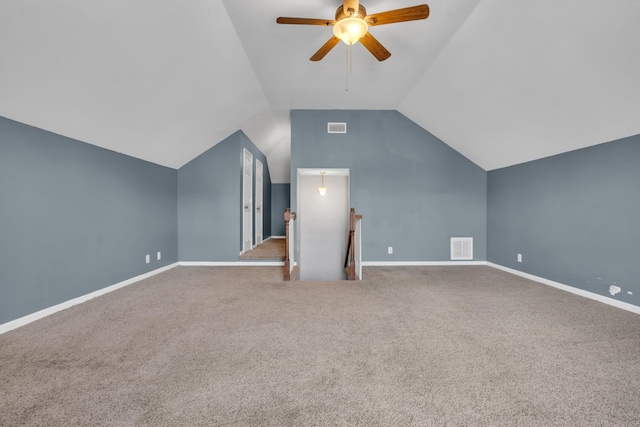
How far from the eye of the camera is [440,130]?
4711 mm

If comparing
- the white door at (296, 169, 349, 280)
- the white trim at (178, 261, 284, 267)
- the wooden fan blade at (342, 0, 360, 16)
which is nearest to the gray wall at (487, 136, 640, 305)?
the white door at (296, 169, 349, 280)

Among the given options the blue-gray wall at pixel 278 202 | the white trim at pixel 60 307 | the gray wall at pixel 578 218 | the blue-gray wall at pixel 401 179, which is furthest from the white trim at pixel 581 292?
the blue-gray wall at pixel 278 202

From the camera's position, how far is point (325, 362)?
72.5 inches

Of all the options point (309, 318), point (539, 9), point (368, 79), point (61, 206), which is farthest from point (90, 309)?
point (539, 9)

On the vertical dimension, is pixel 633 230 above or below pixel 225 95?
below

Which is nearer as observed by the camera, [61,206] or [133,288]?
[61,206]

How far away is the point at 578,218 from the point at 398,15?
344 cm

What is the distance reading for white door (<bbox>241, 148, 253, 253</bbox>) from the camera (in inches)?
212

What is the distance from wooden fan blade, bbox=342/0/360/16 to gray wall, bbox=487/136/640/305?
3.29 meters

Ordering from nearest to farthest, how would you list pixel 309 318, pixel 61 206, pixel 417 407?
1. pixel 417 407
2. pixel 309 318
3. pixel 61 206

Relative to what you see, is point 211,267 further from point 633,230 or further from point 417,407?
point 633,230

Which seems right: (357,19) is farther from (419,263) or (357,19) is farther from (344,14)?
(419,263)

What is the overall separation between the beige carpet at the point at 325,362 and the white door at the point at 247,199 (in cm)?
241

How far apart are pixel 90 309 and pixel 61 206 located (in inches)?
45.3
